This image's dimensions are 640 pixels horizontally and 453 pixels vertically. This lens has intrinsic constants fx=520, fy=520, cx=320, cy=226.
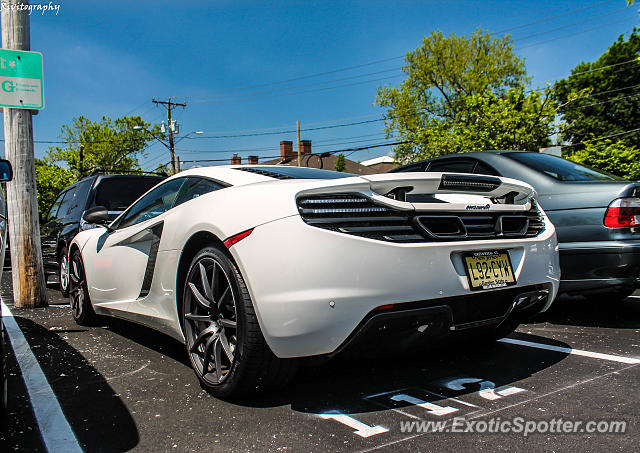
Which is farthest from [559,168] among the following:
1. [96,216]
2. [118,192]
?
[118,192]

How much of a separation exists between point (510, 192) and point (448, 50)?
4109 centimetres

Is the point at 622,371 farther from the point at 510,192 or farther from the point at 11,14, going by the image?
the point at 11,14

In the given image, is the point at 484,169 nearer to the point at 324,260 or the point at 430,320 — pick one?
the point at 430,320

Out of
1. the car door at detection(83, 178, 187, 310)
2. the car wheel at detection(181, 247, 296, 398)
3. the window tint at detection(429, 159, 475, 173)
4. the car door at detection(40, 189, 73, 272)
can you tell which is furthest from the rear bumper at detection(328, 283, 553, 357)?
the car door at detection(40, 189, 73, 272)

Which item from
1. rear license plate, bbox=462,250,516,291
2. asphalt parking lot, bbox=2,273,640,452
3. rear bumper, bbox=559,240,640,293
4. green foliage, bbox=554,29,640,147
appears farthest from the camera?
green foliage, bbox=554,29,640,147

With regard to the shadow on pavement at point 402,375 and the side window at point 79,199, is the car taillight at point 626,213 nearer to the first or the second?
the shadow on pavement at point 402,375

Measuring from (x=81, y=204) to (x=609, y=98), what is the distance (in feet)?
142

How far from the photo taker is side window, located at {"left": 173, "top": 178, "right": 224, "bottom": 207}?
126 inches

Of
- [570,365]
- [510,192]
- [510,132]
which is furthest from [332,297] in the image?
[510,132]

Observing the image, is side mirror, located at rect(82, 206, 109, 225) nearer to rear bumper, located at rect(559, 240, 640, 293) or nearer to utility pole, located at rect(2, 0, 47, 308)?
utility pole, located at rect(2, 0, 47, 308)

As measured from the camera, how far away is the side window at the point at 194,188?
10.5 feet

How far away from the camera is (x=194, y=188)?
11.1ft

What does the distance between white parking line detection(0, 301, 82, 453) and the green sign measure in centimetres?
332

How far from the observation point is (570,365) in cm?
315
